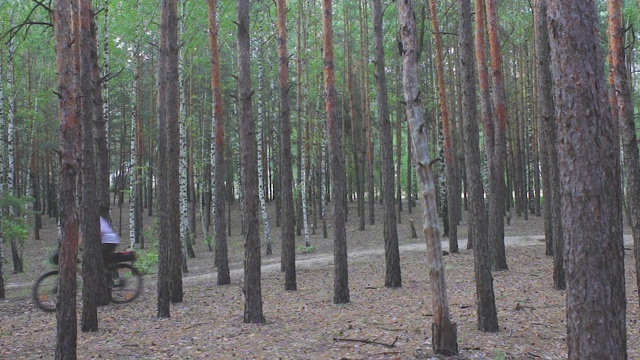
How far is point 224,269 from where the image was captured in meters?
13.0

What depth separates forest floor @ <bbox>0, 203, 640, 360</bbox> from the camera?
6.65 meters

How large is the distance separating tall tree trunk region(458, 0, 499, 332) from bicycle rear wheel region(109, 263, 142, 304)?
7.46 metres

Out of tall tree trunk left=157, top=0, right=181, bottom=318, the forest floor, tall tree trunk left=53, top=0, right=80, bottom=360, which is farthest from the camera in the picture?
tall tree trunk left=157, top=0, right=181, bottom=318

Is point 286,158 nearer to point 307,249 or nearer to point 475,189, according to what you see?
point 475,189

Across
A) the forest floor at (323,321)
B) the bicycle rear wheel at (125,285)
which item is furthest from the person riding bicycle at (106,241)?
the forest floor at (323,321)

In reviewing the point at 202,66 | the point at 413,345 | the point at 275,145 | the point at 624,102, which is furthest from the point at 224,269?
the point at 275,145

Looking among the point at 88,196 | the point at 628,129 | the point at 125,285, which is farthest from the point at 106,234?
the point at 628,129

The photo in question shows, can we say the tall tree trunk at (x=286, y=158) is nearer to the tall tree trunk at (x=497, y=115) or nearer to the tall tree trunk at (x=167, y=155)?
the tall tree trunk at (x=167, y=155)

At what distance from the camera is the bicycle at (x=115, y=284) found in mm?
9969

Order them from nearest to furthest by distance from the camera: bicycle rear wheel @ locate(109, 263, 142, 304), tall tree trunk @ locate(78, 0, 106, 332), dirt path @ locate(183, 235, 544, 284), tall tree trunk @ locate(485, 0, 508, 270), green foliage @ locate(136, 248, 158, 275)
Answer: tall tree trunk @ locate(78, 0, 106, 332) → bicycle rear wheel @ locate(109, 263, 142, 304) → tall tree trunk @ locate(485, 0, 508, 270) → dirt path @ locate(183, 235, 544, 284) → green foliage @ locate(136, 248, 158, 275)

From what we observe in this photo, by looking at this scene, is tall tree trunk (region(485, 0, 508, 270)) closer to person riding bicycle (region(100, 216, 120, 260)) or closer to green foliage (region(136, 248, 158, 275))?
person riding bicycle (region(100, 216, 120, 260))

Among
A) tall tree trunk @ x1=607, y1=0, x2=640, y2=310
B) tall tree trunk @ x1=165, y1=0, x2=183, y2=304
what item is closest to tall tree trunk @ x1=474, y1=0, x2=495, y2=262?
tall tree trunk @ x1=607, y1=0, x2=640, y2=310

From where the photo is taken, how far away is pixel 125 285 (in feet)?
35.4

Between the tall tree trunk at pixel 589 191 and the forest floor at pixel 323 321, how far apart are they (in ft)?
7.72
